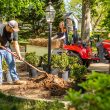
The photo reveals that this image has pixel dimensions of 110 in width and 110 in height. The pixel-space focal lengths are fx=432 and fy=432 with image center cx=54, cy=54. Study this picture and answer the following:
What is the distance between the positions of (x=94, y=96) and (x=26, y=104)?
3429 mm

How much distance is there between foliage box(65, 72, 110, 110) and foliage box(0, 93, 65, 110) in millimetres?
2372

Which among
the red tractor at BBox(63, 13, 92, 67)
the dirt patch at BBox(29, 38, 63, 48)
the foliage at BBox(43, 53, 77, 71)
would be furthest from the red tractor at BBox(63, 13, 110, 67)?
the foliage at BBox(43, 53, 77, 71)

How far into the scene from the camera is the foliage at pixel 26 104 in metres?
7.32

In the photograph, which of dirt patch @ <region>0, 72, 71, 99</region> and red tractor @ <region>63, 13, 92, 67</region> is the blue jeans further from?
red tractor @ <region>63, 13, 92, 67</region>

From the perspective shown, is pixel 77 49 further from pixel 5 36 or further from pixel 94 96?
pixel 94 96

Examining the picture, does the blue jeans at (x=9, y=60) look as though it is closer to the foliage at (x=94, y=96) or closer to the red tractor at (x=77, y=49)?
the red tractor at (x=77, y=49)

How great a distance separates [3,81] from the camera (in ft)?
37.6

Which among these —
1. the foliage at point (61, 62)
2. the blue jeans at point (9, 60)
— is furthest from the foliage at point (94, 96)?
the foliage at point (61, 62)

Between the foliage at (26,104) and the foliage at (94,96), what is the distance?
2.37 m

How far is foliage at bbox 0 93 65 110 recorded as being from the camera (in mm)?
7316

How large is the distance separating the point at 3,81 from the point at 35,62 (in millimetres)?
2552

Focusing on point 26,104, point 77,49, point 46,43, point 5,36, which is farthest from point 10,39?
point 46,43

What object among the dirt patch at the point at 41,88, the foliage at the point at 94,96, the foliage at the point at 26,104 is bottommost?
the dirt patch at the point at 41,88

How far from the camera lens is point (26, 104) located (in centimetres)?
787
